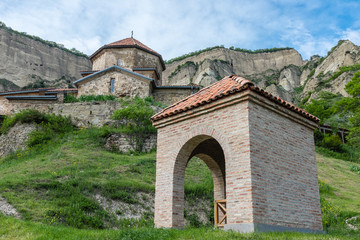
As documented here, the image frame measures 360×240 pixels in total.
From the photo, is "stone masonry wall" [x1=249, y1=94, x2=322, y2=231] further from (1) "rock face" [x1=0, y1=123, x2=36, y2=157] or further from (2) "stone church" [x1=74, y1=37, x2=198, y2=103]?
(2) "stone church" [x1=74, y1=37, x2=198, y2=103]

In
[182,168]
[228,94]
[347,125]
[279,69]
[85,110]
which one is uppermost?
[279,69]

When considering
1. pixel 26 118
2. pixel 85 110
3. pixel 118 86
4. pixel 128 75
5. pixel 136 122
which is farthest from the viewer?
pixel 128 75

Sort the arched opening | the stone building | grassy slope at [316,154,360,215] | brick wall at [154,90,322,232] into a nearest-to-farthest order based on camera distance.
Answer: brick wall at [154,90,322,232]
the arched opening
grassy slope at [316,154,360,215]
the stone building

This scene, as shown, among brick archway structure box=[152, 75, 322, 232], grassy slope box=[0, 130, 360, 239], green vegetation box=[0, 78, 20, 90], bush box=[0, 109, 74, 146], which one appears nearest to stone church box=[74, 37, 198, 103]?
bush box=[0, 109, 74, 146]

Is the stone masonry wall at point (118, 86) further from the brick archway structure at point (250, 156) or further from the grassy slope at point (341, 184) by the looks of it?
the brick archway structure at point (250, 156)

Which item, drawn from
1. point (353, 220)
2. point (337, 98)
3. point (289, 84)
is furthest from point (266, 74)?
point (353, 220)

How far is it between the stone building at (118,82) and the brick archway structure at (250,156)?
1808cm

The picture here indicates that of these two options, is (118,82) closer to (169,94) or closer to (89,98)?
(89,98)

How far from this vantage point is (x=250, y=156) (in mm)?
6207

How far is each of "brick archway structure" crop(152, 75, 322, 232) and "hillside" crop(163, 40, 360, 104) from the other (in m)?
39.5

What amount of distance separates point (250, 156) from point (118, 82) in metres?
21.3

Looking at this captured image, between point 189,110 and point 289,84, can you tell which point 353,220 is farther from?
point 289,84

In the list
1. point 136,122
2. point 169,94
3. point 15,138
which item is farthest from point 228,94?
point 169,94

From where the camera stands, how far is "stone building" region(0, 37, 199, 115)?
25203 mm
